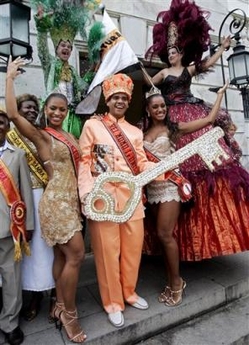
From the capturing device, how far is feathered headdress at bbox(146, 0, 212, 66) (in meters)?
3.26

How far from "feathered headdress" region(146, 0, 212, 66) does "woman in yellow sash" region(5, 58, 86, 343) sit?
170 centimetres

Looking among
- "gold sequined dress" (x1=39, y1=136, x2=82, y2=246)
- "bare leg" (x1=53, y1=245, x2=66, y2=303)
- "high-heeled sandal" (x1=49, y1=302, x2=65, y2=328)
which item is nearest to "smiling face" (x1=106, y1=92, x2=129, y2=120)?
"gold sequined dress" (x1=39, y1=136, x2=82, y2=246)

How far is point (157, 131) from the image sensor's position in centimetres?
278

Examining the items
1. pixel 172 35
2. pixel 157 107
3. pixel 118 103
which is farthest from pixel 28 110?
pixel 172 35

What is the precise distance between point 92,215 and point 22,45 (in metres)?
1.57

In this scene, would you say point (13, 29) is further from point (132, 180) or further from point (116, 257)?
point (116, 257)

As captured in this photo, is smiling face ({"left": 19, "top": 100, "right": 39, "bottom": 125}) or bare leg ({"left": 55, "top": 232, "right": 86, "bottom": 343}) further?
smiling face ({"left": 19, "top": 100, "right": 39, "bottom": 125})

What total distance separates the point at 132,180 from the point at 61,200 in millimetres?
560

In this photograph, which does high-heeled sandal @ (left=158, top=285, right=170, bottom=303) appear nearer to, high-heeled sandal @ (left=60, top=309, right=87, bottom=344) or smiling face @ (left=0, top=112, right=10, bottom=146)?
high-heeled sandal @ (left=60, top=309, right=87, bottom=344)

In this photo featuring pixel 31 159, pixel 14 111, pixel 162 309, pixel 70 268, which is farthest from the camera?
pixel 162 309

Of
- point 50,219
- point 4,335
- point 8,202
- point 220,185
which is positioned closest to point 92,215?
point 50,219

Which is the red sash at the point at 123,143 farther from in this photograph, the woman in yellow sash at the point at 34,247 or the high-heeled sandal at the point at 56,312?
the high-heeled sandal at the point at 56,312

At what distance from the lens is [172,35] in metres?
3.29

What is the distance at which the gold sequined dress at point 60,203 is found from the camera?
7.11 feet
